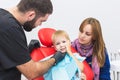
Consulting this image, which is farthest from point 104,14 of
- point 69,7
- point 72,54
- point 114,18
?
point 72,54

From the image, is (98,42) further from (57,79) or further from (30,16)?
(30,16)

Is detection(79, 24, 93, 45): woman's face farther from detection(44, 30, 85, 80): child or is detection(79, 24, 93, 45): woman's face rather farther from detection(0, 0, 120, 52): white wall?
detection(0, 0, 120, 52): white wall

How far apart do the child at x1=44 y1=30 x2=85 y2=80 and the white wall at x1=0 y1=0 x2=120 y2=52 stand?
21.4 inches

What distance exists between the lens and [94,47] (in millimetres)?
1977

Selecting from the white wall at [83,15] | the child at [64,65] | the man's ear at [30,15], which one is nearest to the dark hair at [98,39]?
the child at [64,65]

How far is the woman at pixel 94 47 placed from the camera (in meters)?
1.92

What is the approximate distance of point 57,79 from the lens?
1789 millimetres

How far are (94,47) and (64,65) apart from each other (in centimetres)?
29

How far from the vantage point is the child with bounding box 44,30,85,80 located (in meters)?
1.81

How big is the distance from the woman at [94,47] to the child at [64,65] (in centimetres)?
14

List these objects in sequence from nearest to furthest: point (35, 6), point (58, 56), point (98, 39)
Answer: point (35, 6), point (58, 56), point (98, 39)

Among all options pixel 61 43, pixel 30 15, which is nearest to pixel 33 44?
pixel 61 43

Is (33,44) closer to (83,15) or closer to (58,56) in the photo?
(58,56)

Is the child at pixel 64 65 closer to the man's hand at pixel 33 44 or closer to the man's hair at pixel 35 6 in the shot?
the man's hand at pixel 33 44
